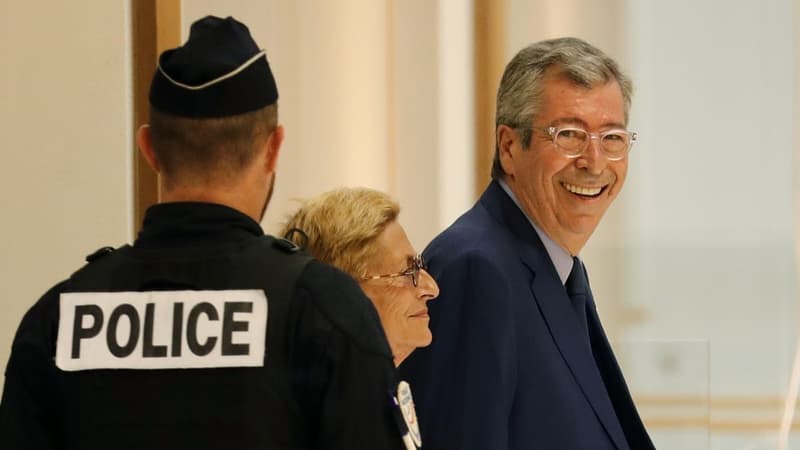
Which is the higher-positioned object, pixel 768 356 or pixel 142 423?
pixel 142 423

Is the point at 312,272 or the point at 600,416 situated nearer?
the point at 312,272

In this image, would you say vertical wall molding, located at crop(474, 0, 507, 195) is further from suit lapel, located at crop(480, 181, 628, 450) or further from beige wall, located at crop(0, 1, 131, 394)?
suit lapel, located at crop(480, 181, 628, 450)

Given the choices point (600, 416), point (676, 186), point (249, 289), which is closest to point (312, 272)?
point (249, 289)

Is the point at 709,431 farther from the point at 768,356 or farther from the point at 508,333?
the point at 508,333

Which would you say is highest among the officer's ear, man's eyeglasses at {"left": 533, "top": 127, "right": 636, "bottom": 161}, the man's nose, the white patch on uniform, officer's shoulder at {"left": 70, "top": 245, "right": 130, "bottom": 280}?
the officer's ear

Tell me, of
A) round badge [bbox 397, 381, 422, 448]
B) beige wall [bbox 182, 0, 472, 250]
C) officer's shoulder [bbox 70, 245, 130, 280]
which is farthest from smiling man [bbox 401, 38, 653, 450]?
beige wall [bbox 182, 0, 472, 250]

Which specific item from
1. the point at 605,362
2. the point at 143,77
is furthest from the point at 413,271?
the point at 143,77

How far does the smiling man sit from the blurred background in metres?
1.14

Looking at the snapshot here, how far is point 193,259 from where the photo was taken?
52.2 inches

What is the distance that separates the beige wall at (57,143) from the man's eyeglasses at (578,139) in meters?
1.04

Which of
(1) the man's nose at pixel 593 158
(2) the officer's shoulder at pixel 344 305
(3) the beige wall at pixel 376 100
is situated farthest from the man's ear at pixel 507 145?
(3) the beige wall at pixel 376 100

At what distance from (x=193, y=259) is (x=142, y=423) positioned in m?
0.17

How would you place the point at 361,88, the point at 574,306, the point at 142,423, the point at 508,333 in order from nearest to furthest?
the point at 142,423
the point at 508,333
the point at 574,306
the point at 361,88

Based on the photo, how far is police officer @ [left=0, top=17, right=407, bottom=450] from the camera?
125 centimetres
